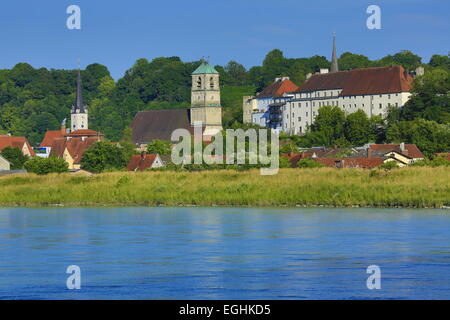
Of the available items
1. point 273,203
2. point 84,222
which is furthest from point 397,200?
point 84,222

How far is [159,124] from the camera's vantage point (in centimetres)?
14538

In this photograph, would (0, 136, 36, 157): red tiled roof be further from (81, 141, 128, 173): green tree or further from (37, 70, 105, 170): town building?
(81, 141, 128, 173): green tree

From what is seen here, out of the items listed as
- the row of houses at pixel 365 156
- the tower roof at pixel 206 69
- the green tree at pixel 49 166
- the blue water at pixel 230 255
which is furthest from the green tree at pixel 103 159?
the tower roof at pixel 206 69

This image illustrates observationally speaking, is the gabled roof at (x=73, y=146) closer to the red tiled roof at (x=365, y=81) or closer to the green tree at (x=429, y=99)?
the red tiled roof at (x=365, y=81)

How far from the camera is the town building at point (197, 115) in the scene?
453 feet

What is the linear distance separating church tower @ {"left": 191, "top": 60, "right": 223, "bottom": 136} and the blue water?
10212 centimetres

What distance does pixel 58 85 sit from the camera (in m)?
185

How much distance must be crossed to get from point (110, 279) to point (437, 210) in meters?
17.7

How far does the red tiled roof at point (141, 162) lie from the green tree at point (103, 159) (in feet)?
2.28

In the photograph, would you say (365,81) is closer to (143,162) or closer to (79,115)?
(79,115)

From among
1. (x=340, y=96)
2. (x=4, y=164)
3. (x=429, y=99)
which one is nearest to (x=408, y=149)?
(x=429, y=99)

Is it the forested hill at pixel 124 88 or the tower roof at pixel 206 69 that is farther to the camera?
the forested hill at pixel 124 88

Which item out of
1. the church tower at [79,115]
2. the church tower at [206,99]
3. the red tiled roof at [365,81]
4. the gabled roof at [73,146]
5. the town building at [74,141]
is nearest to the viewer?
the gabled roof at [73,146]

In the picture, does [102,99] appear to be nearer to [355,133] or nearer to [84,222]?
[355,133]
